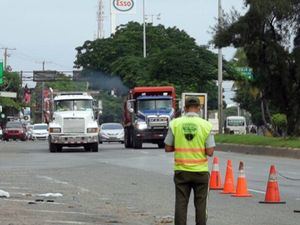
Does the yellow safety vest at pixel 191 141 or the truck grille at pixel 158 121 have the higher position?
the truck grille at pixel 158 121

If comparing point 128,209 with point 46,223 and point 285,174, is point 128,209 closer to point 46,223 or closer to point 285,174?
point 46,223

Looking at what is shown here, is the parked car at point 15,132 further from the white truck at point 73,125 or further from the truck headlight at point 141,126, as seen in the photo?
the white truck at point 73,125

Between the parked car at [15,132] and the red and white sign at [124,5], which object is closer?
the parked car at [15,132]

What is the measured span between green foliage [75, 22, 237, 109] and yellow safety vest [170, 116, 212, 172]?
4735 cm

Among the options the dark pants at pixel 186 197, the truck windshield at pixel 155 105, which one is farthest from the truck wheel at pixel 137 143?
the dark pants at pixel 186 197

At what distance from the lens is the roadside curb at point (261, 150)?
31.1 meters

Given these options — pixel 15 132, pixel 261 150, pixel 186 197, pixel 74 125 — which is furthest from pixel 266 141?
pixel 15 132

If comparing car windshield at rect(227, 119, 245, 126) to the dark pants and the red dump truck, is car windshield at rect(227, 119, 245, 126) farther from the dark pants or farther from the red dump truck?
the dark pants

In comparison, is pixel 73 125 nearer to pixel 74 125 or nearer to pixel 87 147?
pixel 74 125

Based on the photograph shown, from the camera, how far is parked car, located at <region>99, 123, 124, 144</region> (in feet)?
178

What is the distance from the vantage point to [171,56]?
58.4 meters

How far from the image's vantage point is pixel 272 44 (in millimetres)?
36125

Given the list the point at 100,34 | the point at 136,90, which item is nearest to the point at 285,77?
the point at 136,90

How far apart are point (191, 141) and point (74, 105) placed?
27.7 meters
